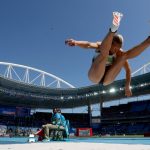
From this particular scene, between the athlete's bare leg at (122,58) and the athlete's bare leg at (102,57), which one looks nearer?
the athlete's bare leg at (102,57)

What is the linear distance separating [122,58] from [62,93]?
175 feet

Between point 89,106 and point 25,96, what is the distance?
55.9ft

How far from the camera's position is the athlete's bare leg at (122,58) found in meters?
5.95

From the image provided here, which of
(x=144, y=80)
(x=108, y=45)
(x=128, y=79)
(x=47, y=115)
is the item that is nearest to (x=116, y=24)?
(x=108, y=45)

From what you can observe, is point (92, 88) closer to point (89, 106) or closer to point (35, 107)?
point (89, 106)

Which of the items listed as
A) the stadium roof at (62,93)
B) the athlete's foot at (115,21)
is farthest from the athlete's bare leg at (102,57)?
the stadium roof at (62,93)

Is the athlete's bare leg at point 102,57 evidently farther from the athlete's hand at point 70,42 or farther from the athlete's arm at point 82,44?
the athlete's hand at point 70,42

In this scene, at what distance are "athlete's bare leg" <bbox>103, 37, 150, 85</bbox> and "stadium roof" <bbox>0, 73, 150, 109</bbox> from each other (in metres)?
41.0

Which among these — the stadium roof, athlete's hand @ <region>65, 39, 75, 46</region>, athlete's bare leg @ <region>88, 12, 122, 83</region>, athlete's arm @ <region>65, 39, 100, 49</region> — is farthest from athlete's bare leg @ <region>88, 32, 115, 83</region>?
the stadium roof

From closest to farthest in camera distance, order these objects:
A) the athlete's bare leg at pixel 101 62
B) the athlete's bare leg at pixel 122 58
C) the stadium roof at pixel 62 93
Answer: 1. the athlete's bare leg at pixel 101 62
2. the athlete's bare leg at pixel 122 58
3. the stadium roof at pixel 62 93

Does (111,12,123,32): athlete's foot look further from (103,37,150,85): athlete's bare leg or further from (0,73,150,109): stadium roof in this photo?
(0,73,150,109): stadium roof

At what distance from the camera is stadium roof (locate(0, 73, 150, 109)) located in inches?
2021

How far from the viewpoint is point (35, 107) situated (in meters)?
67.9

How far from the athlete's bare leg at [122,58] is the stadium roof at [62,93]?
41006mm
